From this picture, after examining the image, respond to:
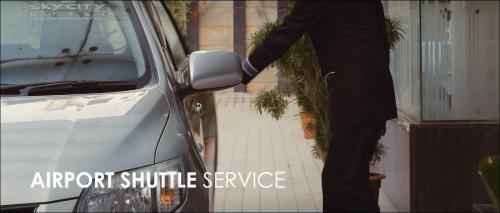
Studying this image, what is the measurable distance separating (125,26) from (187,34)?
14636 mm

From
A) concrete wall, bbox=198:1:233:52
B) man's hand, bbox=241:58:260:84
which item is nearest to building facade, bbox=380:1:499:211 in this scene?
man's hand, bbox=241:58:260:84

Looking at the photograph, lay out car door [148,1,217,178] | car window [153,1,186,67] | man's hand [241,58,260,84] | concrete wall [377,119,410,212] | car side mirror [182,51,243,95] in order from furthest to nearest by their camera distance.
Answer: concrete wall [377,119,410,212] → car window [153,1,186,67] → man's hand [241,58,260,84] → car door [148,1,217,178] → car side mirror [182,51,243,95]

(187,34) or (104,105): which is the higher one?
(187,34)

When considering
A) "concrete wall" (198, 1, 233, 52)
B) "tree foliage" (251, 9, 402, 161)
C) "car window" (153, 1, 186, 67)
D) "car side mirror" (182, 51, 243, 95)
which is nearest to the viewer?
"car side mirror" (182, 51, 243, 95)

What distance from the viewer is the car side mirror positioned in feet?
12.3

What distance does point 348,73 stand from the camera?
430 cm

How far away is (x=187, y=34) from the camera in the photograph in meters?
18.7

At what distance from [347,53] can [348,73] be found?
0.31ft

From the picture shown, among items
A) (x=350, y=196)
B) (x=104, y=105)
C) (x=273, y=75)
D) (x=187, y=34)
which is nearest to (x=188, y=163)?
(x=104, y=105)

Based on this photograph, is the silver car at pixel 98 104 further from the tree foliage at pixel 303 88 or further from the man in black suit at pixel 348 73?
the tree foliage at pixel 303 88

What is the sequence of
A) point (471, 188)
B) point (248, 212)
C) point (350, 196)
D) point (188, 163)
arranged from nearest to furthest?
point (188, 163)
point (350, 196)
point (471, 188)
point (248, 212)

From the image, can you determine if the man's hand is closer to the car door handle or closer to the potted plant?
the car door handle

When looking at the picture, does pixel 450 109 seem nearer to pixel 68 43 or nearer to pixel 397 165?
pixel 397 165

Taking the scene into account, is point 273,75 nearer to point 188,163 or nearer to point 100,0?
point 100,0
